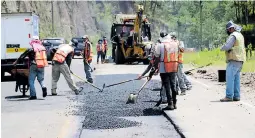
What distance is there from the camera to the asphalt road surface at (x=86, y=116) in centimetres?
1012

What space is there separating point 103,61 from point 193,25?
6039 cm

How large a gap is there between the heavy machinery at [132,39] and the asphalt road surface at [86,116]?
1756 centimetres

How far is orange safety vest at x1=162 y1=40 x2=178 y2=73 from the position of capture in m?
12.6

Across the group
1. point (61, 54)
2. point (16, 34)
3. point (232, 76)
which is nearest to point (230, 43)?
point (232, 76)

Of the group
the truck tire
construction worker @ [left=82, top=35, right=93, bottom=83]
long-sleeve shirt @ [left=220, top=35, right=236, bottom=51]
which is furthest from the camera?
the truck tire

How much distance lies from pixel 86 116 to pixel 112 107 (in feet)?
5.03

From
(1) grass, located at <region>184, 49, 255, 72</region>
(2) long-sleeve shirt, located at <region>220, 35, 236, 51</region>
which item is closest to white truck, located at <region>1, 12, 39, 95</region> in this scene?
(1) grass, located at <region>184, 49, 255, 72</region>

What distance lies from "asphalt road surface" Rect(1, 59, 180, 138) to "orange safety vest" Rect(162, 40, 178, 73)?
38.5 inches

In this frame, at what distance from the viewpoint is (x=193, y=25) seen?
9819cm

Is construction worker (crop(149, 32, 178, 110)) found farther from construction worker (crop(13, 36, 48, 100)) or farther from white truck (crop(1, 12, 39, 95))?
white truck (crop(1, 12, 39, 95))

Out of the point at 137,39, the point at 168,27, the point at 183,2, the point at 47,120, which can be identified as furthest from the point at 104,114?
the point at 183,2

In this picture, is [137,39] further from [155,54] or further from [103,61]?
[155,54]

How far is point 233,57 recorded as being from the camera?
1402 cm

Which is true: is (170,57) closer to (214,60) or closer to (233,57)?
(233,57)
